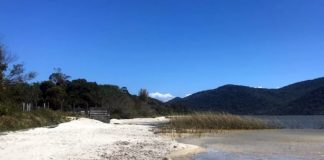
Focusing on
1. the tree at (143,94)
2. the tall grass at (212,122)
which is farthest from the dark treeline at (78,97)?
the tall grass at (212,122)

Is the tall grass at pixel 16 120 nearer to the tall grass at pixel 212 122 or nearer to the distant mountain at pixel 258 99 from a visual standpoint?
the tall grass at pixel 212 122

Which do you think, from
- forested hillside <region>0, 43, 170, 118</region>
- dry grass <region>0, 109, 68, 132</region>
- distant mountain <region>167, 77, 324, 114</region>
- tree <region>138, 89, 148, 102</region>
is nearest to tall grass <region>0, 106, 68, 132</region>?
dry grass <region>0, 109, 68, 132</region>

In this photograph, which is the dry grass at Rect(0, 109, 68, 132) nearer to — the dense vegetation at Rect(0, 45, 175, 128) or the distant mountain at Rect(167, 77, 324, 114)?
the dense vegetation at Rect(0, 45, 175, 128)

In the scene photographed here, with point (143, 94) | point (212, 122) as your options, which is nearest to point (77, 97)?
point (143, 94)

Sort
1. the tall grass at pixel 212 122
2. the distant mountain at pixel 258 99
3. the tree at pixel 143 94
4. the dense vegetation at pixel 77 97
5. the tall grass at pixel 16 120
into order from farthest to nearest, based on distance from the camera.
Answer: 1. the distant mountain at pixel 258 99
2. the tree at pixel 143 94
3. the dense vegetation at pixel 77 97
4. the tall grass at pixel 212 122
5. the tall grass at pixel 16 120

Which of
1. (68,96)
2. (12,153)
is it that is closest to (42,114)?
(12,153)

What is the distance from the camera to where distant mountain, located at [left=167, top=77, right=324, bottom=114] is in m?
144

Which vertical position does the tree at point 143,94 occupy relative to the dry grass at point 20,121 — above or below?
above

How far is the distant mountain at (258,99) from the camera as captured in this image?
144 meters

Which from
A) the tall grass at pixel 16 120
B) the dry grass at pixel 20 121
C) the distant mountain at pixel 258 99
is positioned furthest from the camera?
the distant mountain at pixel 258 99

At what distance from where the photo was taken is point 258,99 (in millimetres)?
175125

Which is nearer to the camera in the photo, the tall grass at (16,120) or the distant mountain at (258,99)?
the tall grass at (16,120)

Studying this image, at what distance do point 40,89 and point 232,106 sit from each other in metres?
82.9

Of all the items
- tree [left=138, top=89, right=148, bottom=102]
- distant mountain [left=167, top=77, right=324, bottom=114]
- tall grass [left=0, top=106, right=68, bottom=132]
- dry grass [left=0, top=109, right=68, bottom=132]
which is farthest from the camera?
distant mountain [left=167, top=77, right=324, bottom=114]
